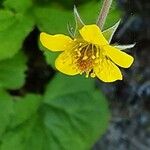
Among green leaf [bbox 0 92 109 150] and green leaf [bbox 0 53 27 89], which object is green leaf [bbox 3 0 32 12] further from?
green leaf [bbox 0 92 109 150]

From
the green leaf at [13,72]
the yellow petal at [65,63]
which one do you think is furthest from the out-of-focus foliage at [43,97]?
the yellow petal at [65,63]

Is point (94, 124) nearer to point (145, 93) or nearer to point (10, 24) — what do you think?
point (145, 93)

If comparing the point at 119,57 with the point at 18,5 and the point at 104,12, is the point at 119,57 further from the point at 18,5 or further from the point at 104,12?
the point at 18,5

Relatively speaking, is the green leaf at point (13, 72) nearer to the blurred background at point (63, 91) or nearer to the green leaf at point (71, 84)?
the blurred background at point (63, 91)

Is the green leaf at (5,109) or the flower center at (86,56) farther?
the green leaf at (5,109)

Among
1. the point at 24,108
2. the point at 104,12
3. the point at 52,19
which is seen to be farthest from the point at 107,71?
the point at 24,108

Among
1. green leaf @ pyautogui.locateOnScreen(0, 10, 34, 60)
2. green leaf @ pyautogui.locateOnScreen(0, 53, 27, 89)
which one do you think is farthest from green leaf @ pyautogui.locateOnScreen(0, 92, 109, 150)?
green leaf @ pyautogui.locateOnScreen(0, 10, 34, 60)
